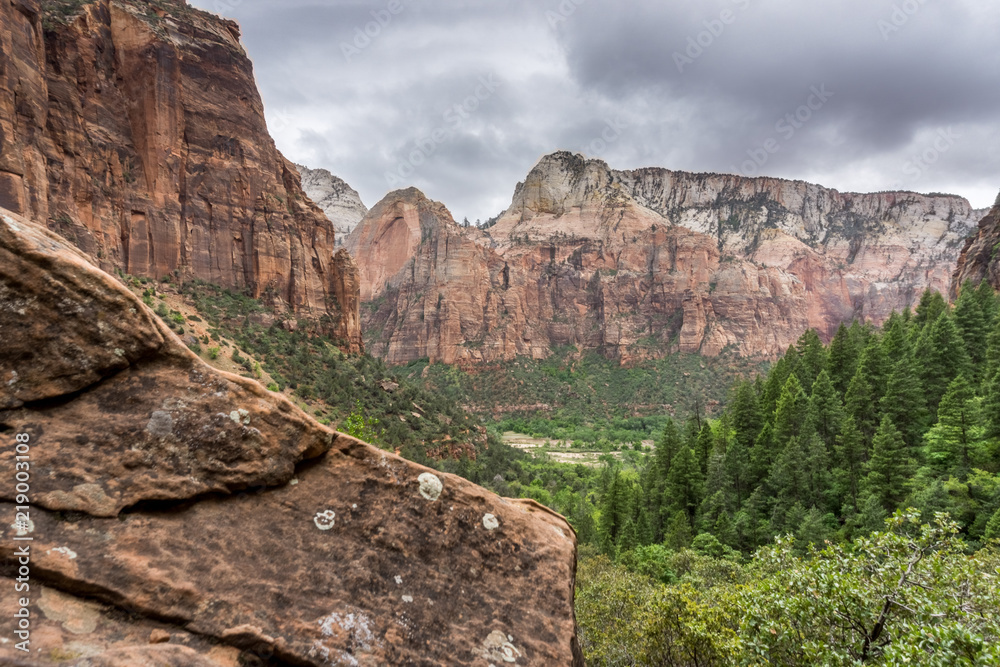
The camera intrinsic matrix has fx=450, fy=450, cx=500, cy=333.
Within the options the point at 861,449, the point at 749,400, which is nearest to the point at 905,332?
the point at 749,400

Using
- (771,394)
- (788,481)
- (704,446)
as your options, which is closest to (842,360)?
(771,394)

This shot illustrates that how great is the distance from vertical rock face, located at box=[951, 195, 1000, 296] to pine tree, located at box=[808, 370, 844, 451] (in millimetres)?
41777

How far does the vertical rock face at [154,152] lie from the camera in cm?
3972

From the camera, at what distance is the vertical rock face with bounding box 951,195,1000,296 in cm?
5890

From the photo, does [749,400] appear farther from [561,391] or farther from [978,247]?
[561,391]

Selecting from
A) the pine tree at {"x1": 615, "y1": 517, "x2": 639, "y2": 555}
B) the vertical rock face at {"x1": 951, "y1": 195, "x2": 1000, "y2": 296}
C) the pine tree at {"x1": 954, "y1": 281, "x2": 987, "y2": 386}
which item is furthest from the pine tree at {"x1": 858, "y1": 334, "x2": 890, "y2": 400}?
the vertical rock face at {"x1": 951, "y1": 195, "x2": 1000, "y2": 296}

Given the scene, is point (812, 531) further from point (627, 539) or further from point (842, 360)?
point (842, 360)

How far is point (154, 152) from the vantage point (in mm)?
53062

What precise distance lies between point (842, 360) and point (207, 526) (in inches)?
2137

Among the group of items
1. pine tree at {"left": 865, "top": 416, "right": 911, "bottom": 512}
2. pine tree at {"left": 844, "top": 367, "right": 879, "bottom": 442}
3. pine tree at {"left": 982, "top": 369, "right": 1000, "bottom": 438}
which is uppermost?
pine tree at {"left": 982, "top": 369, "right": 1000, "bottom": 438}

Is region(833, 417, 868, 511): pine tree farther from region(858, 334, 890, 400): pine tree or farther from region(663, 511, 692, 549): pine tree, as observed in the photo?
region(663, 511, 692, 549): pine tree

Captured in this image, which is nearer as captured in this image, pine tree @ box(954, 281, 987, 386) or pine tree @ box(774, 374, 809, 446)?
pine tree @ box(774, 374, 809, 446)

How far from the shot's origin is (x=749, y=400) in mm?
44625

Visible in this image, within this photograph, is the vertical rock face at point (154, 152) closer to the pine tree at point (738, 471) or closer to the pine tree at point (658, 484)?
the pine tree at point (658, 484)
